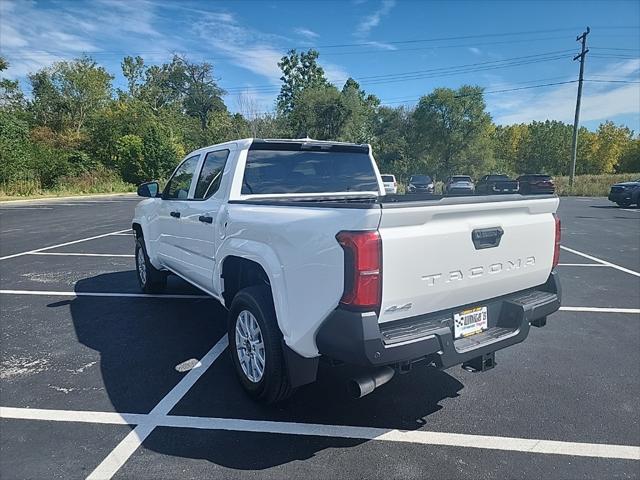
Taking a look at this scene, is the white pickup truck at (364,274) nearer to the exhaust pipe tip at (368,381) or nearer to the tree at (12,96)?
the exhaust pipe tip at (368,381)

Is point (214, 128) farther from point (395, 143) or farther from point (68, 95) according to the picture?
point (395, 143)

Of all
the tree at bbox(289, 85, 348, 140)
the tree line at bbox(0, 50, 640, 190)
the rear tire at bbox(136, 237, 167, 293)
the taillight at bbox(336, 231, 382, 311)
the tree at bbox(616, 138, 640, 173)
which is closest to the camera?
the taillight at bbox(336, 231, 382, 311)

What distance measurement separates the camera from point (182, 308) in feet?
18.7

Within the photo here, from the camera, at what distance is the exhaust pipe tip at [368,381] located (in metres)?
2.57

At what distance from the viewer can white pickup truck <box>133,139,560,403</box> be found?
241 centimetres

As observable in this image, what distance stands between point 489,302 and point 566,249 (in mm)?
8443

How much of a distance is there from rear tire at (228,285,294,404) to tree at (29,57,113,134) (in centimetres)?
4774

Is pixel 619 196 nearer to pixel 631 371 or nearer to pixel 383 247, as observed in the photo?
pixel 631 371

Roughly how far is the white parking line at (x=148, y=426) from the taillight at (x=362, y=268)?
170cm

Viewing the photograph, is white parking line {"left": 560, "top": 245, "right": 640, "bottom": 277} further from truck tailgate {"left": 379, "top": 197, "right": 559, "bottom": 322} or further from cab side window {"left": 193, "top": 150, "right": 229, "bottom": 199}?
cab side window {"left": 193, "top": 150, "right": 229, "bottom": 199}

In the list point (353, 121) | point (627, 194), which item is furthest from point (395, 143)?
point (627, 194)

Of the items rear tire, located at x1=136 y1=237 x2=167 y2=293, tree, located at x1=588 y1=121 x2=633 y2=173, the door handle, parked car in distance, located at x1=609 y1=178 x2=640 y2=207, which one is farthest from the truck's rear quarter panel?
tree, located at x1=588 y1=121 x2=633 y2=173

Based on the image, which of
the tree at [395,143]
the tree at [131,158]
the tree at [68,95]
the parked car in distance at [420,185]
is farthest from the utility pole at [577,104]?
the tree at [68,95]

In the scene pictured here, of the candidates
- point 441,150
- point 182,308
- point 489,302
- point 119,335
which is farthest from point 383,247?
point 441,150
